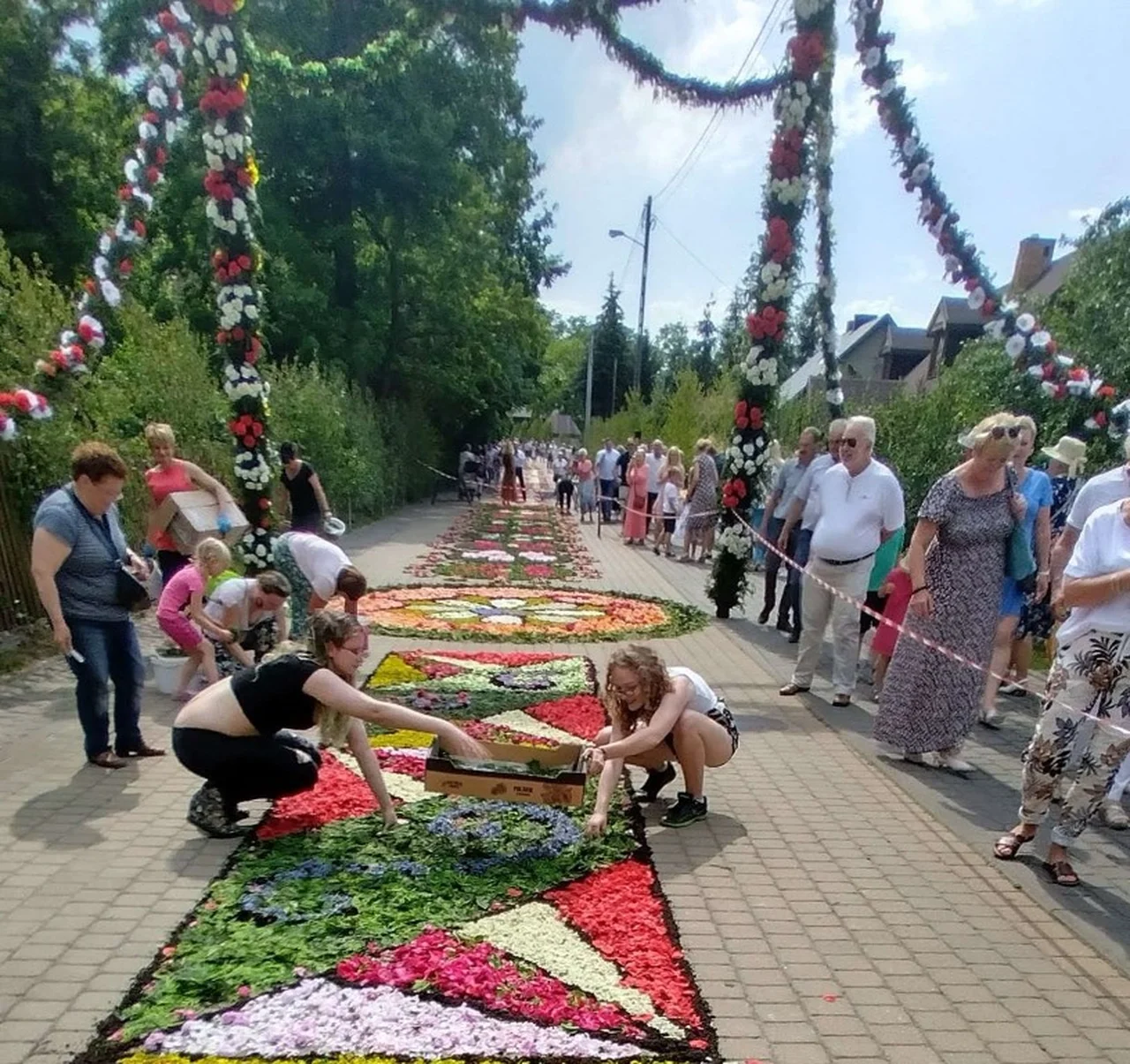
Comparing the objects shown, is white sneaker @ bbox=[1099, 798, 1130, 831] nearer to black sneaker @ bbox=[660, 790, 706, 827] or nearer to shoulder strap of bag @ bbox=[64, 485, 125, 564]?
black sneaker @ bbox=[660, 790, 706, 827]

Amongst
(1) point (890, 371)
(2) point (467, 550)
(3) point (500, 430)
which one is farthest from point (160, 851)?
(1) point (890, 371)

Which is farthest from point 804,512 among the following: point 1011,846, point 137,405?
point 137,405

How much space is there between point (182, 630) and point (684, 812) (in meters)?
3.50

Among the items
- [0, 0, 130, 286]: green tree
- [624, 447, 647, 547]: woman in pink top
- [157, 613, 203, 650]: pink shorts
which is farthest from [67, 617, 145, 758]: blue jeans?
[0, 0, 130, 286]: green tree

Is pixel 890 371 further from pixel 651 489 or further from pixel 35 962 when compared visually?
pixel 35 962

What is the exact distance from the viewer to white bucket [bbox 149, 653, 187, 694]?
268 inches

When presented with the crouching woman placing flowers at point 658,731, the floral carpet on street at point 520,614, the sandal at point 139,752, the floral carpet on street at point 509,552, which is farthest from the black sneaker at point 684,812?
the floral carpet on street at point 509,552

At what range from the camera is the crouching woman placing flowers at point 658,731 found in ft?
15.1

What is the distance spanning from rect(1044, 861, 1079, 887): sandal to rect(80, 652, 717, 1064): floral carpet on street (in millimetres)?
1828

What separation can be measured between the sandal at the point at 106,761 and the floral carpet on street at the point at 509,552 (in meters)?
7.93

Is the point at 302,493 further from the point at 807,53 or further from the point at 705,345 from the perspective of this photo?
the point at 705,345

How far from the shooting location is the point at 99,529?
5359mm

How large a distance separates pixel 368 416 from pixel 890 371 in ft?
130

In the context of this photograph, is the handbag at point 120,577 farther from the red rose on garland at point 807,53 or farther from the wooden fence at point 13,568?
the red rose on garland at point 807,53
